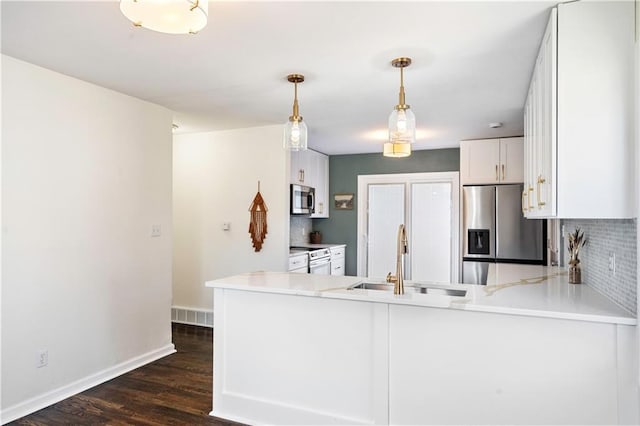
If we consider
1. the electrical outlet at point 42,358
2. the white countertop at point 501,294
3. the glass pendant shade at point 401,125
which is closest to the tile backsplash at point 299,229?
the white countertop at point 501,294

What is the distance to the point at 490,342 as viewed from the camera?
2.04 meters

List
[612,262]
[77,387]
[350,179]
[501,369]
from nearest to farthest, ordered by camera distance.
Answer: [501,369], [612,262], [77,387], [350,179]

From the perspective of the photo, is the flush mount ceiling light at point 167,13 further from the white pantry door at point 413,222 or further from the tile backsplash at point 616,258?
the white pantry door at point 413,222

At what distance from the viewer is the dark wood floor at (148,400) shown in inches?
101

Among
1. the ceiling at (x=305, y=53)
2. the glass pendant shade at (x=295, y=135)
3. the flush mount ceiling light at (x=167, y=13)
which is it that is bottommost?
the glass pendant shade at (x=295, y=135)

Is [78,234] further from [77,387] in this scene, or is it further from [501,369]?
[501,369]

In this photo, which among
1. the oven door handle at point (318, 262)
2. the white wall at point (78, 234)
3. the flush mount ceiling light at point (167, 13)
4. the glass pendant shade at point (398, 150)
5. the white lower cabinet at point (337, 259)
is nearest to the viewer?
the flush mount ceiling light at point (167, 13)

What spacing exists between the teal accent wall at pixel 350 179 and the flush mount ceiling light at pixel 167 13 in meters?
4.64

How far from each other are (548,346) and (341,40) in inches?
74.6

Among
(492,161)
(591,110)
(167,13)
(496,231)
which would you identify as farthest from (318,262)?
(167,13)

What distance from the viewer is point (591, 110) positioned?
179 cm

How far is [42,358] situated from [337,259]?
153 inches

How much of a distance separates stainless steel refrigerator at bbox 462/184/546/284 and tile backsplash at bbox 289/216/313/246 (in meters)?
2.33

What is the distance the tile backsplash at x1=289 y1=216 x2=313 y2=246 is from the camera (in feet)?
19.4
